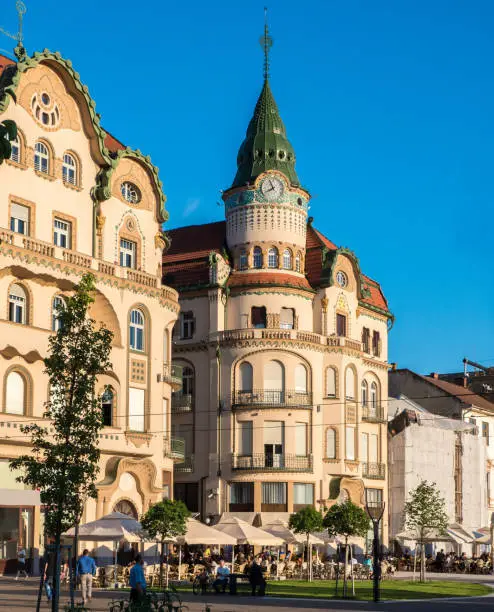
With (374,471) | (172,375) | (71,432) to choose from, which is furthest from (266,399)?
(71,432)

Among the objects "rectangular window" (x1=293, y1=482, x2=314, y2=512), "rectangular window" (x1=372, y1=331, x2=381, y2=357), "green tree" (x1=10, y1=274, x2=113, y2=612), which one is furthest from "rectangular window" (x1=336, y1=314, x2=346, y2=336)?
"green tree" (x1=10, y1=274, x2=113, y2=612)

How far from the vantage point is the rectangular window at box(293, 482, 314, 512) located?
2734 inches

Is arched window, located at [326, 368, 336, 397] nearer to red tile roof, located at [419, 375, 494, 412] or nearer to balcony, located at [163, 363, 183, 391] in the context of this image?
balcony, located at [163, 363, 183, 391]

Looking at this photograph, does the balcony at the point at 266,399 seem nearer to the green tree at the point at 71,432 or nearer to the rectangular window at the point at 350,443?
the rectangular window at the point at 350,443

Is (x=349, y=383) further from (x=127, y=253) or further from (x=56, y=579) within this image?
(x=56, y=579)

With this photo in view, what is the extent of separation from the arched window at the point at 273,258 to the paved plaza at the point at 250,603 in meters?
31.8

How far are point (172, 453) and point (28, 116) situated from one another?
19.0 m

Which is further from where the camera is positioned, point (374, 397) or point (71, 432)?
point (374, 397)

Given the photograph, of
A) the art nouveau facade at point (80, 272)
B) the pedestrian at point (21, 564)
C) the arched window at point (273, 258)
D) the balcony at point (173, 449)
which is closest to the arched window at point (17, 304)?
the art nouveau facade at point (80, 272)

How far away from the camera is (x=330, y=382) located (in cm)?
7319

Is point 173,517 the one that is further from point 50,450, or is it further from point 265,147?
point 265,147

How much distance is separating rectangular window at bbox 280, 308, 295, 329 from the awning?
80.8 feet

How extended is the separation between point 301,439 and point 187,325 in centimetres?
1009

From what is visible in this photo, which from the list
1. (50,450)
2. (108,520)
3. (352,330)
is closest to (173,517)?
(108,520)
